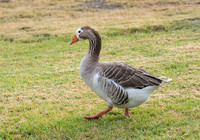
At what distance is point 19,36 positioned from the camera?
12.5 m

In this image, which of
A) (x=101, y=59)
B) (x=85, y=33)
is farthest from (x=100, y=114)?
(x=101, y=59)

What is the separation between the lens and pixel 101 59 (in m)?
9.20

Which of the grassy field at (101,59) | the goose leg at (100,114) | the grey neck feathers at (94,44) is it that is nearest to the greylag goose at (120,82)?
the goose leg at (100,114)

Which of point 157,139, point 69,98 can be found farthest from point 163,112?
point 69,98

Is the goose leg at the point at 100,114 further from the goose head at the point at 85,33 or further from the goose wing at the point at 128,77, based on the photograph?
the goose head at the point at 85,33

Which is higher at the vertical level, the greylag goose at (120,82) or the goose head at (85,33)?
the goose head at (85,33)

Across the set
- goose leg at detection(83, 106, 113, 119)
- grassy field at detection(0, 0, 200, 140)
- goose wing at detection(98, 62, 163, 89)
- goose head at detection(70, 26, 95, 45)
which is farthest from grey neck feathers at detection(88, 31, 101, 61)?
grassy field at detection(0, 0, 200, 140)

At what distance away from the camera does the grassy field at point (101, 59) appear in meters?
4.76

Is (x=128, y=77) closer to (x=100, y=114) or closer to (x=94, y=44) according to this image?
(x=100, y=114)

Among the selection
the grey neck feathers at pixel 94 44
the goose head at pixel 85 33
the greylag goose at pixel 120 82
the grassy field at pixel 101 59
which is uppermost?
the goose head at pixel 85 33

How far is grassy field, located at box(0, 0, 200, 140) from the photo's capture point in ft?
15.6

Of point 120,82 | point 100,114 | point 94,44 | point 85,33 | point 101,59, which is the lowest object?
point 101,59

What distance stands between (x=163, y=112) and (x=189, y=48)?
15.4 feet

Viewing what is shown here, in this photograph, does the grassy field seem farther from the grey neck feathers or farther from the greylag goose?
the grey neck feathers
